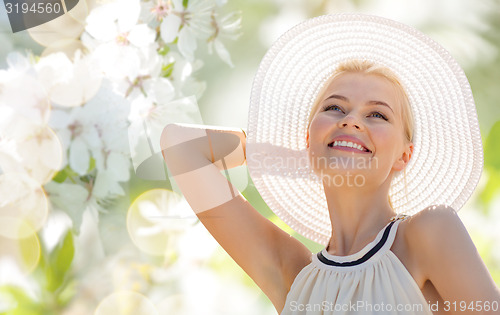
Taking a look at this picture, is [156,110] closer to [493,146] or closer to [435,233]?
[435,233]

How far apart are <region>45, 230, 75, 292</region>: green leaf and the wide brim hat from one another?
1.29 feet

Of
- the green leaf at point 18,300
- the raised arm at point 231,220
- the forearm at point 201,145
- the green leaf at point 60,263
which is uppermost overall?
the forearm at point 201,145

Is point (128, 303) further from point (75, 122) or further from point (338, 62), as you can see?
point (338, 62)

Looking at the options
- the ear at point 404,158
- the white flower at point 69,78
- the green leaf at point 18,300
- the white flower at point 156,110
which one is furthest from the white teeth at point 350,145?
the green leaf at point 18,300

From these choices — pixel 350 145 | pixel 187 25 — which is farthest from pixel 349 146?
pixel 187 25

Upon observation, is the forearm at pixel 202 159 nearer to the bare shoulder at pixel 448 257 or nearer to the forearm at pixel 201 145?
the forearm at pixel 201 145

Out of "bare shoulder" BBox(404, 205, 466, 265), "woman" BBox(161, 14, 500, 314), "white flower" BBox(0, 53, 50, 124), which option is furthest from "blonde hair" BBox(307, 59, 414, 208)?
"white flower" BBox(0, 53, 50, 124)

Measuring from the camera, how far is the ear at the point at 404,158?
995mm

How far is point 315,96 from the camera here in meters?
1.16

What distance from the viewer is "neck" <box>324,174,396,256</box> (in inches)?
37.5

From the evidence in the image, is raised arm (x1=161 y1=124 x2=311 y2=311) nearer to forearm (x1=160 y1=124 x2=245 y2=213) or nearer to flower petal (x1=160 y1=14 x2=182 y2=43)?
forearm (x1=160 y1=124 x2=245 y2=213)

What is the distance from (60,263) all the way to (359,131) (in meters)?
0.54

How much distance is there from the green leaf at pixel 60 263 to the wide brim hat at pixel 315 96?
1.29 ft

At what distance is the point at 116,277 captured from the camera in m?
1.13
